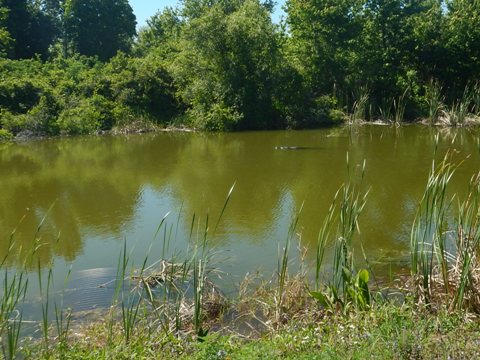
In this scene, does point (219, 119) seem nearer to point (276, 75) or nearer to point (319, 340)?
point (276, 75)

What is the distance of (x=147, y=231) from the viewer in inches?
280

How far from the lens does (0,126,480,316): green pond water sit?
6020mm

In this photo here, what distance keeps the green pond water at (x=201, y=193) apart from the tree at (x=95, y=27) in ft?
54.8

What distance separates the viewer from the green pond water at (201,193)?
6.02 metres

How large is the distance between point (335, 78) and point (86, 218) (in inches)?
548

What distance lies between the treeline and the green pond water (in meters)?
2.48

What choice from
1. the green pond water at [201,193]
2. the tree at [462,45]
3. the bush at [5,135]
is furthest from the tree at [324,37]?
the bush at [5,135]

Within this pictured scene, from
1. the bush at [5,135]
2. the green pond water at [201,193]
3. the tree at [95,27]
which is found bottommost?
the green pond water at [201,193]

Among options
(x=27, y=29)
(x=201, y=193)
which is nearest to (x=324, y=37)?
(x=201, y=193)

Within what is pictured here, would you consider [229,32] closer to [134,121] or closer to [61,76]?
[134,121]

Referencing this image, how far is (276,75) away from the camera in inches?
744

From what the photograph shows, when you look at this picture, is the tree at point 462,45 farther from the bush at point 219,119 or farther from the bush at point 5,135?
the bush at point 5,135

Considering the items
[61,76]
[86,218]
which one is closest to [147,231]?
[86,218]

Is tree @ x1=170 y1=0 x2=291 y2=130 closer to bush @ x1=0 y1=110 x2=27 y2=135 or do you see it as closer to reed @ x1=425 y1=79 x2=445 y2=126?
reed @ x1=425 y1=79 x2=445 y2=126
